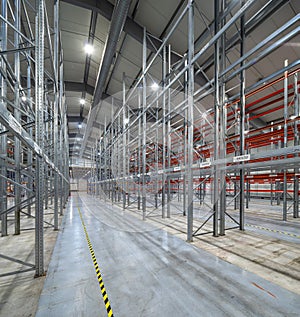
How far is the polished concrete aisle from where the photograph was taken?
201cm

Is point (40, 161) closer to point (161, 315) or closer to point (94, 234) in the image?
point (161, 315)

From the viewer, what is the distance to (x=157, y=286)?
242 cm

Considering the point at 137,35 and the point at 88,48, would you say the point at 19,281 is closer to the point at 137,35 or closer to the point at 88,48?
the point at 137,35

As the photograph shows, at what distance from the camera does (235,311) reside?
1.97 meters

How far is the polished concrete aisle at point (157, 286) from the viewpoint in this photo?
2012 mm

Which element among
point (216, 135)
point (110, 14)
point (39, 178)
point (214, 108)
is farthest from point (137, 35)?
point (39, 178)

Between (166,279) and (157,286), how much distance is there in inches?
8.2

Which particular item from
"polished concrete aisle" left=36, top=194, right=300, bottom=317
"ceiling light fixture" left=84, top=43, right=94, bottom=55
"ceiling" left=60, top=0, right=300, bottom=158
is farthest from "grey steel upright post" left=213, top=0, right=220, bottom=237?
"ceiling light fixture" left=84, top=43, right=94, bottom=55

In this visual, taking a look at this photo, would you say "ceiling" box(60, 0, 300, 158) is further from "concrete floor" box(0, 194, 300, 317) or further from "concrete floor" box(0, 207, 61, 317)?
"concrete floor" box(0, 207, 61, 317)

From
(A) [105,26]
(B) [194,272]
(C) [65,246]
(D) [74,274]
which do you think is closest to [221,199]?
(B) [194,272]

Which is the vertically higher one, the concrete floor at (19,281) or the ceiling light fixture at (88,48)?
the ceiling light fixture at (88,48)

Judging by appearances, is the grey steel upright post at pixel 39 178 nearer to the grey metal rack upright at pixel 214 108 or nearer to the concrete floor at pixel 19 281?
the concrete floor at pixel 19 281

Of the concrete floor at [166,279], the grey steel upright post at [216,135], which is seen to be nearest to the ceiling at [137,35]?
the grey steel upright post at [216,135]

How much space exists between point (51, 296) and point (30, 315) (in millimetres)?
310
